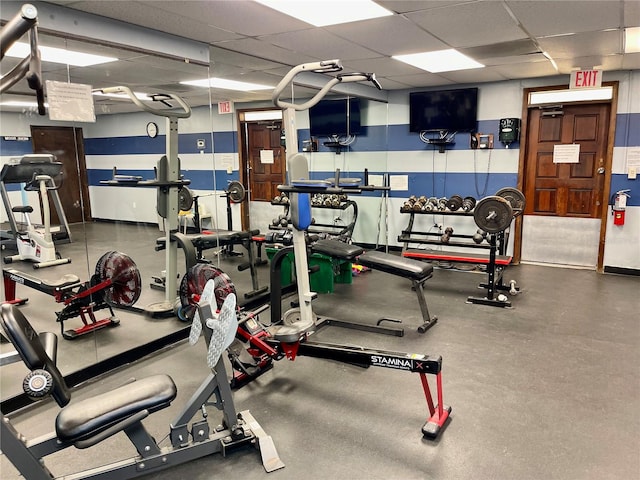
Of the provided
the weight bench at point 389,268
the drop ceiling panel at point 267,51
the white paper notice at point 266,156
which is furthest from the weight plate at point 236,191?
the weight bench at point 389,268

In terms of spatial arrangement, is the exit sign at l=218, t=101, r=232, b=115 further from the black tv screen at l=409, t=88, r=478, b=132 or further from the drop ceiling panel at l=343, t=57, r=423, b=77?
the black tv screen at l=409, t=88, r=478, b=132

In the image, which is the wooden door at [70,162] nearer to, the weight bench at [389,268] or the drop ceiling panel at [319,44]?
the drop ceiling panel at [319,44]

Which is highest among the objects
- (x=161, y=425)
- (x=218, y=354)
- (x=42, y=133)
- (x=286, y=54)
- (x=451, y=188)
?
(x=286, y=54)

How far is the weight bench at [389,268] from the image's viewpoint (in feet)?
12.9

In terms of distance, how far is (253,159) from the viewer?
6.99 metres

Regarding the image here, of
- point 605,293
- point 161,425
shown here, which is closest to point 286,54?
point 161,425

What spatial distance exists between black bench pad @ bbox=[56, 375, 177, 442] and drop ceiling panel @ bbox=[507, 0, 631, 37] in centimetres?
309

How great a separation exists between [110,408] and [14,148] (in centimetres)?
236

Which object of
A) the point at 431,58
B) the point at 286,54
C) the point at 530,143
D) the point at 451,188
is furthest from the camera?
the point at 451,188

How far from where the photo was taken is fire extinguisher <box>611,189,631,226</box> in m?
5.56

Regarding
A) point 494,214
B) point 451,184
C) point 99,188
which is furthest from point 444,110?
point 99,188

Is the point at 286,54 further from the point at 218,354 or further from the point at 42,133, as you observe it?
the point at 218,354

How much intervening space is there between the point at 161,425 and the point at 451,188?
17.6ft

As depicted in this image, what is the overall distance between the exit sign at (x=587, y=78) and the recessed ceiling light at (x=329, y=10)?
3.47 meters
